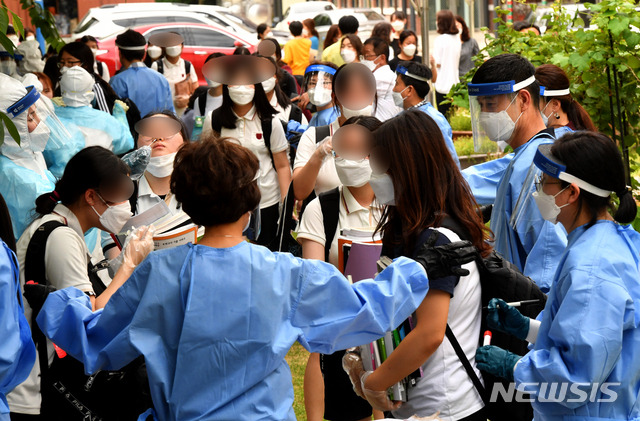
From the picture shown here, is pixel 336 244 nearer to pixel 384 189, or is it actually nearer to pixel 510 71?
pixel 384 189

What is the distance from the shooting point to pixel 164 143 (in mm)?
5223

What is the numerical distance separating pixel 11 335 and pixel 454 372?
1.50m

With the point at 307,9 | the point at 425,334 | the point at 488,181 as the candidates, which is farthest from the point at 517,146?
the point at 307,9

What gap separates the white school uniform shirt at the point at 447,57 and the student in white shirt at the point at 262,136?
7.06 m

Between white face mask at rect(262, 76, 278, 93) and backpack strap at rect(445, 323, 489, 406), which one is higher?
white face mask at rect(262, 76, 278, 93)

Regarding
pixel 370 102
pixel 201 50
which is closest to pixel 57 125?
pixel 370 102

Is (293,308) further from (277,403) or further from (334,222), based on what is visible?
(334,222)

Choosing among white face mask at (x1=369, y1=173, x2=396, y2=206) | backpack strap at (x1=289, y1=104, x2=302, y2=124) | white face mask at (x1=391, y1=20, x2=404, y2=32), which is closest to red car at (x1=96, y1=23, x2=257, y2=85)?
white face mask at (x1=391, y1=20, x2=404, y2=32)

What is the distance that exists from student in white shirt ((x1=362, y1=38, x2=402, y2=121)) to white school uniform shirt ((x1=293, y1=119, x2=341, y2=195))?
58.8 inches

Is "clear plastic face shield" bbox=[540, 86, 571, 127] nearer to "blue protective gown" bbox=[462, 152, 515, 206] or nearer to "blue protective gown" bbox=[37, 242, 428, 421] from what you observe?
"blue protective gown" bbox=[462, 152, 515, 206]

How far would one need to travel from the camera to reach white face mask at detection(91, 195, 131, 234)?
3736 mm

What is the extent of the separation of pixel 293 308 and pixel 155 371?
47 centimetres

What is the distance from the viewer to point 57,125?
5.81 metres

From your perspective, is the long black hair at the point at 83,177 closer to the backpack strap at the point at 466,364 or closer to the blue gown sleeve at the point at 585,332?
the backpack strap at the point at 466,364
